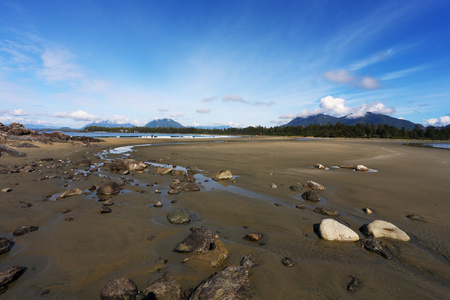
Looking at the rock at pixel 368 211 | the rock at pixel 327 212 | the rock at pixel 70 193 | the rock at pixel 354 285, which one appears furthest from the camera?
A: the rock at pixel 70 193

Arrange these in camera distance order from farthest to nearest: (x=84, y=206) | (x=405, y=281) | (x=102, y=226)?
(x=84, y=206) < (x=102, y=226) < (x=405, y=281)

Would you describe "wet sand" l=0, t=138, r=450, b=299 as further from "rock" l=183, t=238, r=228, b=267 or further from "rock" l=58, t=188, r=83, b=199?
"rock" l=58, t=188, r=83, b=199

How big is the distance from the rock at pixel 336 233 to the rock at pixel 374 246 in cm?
27

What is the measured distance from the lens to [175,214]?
7.00 m

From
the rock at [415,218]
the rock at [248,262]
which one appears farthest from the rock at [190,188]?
the rock at [415,218]

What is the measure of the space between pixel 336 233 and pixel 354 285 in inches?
77.7

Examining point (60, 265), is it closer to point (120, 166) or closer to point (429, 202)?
point (120, 166)

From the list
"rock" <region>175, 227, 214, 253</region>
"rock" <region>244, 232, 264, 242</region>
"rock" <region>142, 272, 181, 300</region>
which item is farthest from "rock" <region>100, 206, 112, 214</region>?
"rock" <region>244, 232, 264, 242</region>

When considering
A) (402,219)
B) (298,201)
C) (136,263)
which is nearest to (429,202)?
(402,219)

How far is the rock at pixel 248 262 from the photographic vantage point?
4.50 meters

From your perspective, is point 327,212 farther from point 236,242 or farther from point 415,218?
point 236,242

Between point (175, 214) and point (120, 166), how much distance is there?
37.7ft

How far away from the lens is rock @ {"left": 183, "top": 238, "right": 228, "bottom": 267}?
15.1ft

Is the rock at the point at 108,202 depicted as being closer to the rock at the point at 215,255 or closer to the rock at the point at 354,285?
the rock at the point at 215,255
